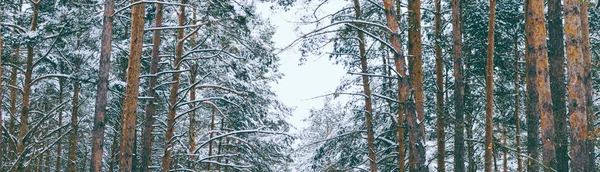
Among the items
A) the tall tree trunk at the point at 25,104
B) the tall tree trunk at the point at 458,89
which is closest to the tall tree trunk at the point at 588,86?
the tall tree trunk at the point at 458,89

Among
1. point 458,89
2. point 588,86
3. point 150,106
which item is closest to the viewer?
point 458,89

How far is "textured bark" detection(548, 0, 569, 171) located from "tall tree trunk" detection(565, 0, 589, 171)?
1558mm

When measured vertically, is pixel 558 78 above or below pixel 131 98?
above

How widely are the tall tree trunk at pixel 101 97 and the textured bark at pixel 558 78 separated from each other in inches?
391

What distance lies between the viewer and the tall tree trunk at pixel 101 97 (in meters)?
9.98

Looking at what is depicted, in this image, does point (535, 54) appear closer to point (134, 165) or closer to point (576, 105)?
point (576, 105)

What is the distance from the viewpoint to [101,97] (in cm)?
1014

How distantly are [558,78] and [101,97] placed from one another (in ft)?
33.5

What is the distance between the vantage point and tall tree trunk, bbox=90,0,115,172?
393 inches

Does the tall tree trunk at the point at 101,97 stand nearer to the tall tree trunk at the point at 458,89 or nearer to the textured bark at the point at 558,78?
the tall tree trunk at the point at 458,89

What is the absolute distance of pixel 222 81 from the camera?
18594 millimetres

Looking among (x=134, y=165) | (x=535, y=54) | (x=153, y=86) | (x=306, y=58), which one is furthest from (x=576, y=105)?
(x=134, y=165)

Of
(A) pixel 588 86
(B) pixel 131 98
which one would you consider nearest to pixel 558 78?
(A) pixel 588 86

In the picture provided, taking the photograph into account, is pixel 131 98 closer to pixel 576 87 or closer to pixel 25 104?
pixel 25 104
